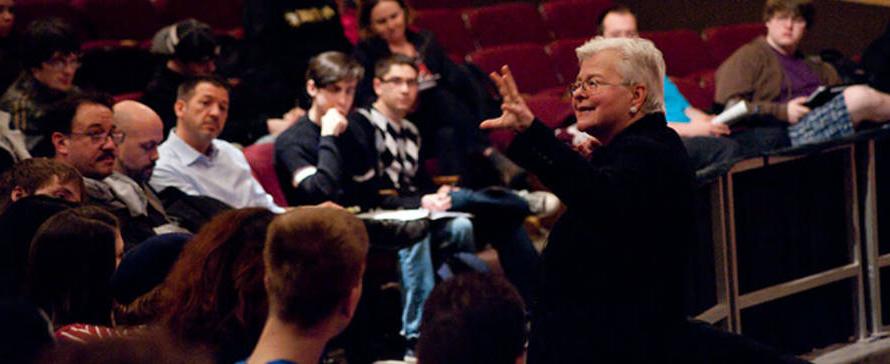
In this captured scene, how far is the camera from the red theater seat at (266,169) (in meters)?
4.64

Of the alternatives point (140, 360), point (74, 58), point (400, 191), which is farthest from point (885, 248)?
point (140, 360)

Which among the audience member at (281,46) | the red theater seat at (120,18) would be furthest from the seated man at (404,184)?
the red theater seat at (120,18)

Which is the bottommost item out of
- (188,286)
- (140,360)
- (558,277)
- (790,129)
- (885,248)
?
(885,248)

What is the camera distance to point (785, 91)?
5562 millimetres

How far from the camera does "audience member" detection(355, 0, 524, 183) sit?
533 cm

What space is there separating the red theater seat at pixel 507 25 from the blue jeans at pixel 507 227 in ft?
6.94

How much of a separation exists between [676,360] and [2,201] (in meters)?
1.68

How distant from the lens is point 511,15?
6.94 m

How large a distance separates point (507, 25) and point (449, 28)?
1.25ft

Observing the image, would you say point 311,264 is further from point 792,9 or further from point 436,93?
point 792,9

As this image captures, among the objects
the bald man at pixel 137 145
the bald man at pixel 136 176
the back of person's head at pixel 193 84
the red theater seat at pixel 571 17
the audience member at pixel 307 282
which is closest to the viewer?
the audience member at pixel 307 282

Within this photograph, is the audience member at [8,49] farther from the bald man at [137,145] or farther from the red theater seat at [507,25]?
the red theater seat at [507,25]

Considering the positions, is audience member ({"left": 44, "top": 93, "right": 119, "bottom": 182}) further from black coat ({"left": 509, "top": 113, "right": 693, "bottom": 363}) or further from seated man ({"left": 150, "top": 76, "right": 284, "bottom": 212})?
black coat ({"left": 509, "top": 113, "right": 693, "bottom": 363})

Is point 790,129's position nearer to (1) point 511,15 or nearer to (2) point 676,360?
(1) point 511,15
